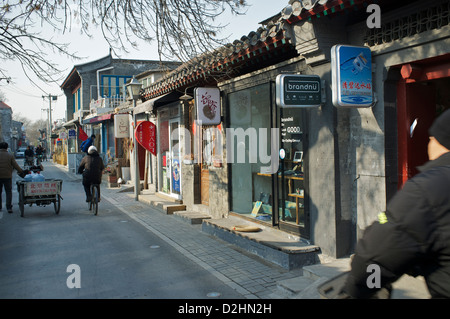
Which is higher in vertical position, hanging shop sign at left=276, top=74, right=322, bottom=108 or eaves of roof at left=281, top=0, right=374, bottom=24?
eaves of roof at left=281, top=0, right=374, bottom=24

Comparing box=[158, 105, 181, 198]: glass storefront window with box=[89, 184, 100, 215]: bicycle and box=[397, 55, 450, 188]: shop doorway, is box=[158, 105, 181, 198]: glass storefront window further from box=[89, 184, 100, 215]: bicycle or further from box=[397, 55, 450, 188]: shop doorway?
box=[397, 55, 450, 188]: shop doorway

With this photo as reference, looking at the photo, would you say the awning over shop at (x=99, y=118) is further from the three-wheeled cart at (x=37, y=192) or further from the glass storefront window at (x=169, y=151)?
the three-wheeled cart at (x=37, y=192)

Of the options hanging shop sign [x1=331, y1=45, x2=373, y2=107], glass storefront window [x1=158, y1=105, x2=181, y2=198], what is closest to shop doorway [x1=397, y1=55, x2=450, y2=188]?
hanging shop sign [x1=331, y1=45, x2=373, y2=107]

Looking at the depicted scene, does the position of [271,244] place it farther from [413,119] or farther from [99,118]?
[99,118]

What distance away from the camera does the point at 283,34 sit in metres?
6.47

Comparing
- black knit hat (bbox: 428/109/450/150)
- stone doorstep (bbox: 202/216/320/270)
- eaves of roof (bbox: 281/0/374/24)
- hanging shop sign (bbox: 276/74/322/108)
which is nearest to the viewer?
black knit hat (bbox: 428/109/450/150)

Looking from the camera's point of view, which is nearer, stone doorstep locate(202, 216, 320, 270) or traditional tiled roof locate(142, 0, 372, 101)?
traditional tiled roof locate(142, 0, 372, 101)

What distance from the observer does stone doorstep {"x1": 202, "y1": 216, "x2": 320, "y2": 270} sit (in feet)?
20.5

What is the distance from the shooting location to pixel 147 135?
14375 mm

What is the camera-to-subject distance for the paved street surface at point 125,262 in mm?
5355

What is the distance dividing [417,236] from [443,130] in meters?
0.53

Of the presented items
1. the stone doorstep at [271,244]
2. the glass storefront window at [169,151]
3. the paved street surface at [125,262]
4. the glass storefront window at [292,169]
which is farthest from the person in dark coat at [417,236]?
the glass storefront window at [169,151]

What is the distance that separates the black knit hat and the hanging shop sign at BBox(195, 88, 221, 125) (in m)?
7.47
